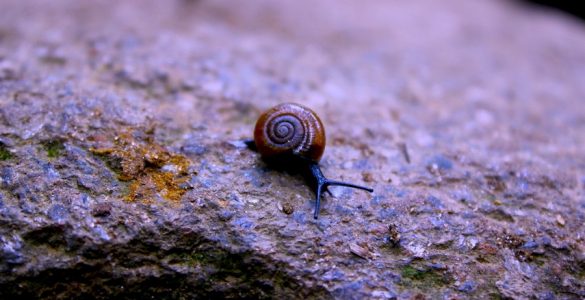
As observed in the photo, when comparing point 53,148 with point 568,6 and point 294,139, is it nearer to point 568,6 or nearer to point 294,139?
point 294,139

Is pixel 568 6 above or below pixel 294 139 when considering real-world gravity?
above

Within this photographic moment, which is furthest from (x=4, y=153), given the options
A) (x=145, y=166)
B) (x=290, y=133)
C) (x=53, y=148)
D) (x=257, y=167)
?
(x=290, y=133)

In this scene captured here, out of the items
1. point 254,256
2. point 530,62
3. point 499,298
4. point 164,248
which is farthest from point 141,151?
point 530,62

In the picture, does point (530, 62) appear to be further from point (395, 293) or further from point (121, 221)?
point (121, 221)

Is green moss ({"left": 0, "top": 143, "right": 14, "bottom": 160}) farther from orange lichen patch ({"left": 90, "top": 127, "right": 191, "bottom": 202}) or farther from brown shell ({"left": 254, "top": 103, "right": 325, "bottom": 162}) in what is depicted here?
brown shell ({"left": 254, "top": 103, "right": 325, "bottom": 162})

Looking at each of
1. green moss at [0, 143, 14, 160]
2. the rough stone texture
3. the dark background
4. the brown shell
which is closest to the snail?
the brown shell

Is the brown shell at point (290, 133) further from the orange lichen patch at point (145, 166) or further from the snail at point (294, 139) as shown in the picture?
the orange lichen patch at point (145, 166)

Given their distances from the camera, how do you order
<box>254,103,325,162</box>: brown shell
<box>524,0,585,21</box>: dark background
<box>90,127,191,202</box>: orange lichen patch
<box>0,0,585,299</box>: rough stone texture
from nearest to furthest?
<box>0,0,585,299</box>: rough stone texture, <box>90,127,191,202</box>: orange lichen patch, <box>254,103,325,162</box>: brown shell, <box>524,0,585,21</box>: dark background
